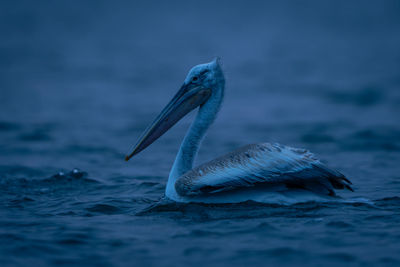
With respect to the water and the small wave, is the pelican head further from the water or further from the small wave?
the small wave

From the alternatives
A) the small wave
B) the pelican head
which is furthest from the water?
the pelican head

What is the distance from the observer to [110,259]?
418cm

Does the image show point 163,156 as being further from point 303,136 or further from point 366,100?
point 366,100

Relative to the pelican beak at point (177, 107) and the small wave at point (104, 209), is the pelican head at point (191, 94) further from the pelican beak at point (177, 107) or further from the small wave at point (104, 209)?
the small wave at point (104, 209)

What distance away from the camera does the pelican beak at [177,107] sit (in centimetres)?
595

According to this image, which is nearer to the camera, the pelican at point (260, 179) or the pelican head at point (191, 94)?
the pelican at point (260, 179)

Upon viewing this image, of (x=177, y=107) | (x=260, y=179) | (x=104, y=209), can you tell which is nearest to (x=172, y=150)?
(x=177, y=107)

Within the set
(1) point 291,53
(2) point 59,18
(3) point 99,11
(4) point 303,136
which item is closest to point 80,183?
(4) point 303,136

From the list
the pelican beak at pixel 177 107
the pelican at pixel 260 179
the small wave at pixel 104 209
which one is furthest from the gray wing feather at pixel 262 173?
the pelican beak at pixel 177 107

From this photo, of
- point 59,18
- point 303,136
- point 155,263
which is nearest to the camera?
point 155,263

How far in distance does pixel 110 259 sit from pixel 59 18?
4380 cm

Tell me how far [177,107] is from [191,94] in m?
0.20

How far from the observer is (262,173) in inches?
199

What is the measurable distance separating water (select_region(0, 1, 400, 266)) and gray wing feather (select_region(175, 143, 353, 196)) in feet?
0.67
